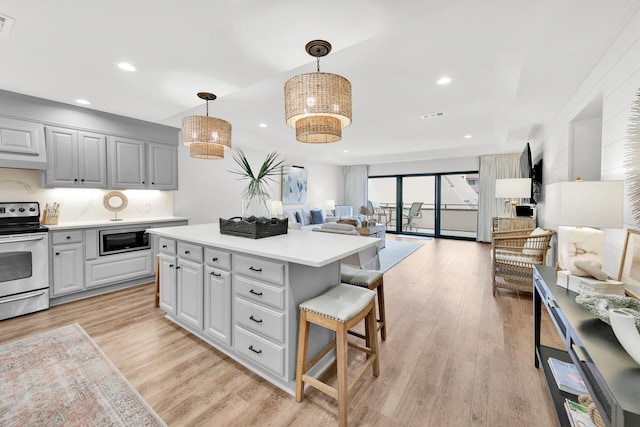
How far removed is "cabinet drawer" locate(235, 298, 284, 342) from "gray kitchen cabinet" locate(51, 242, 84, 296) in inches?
105

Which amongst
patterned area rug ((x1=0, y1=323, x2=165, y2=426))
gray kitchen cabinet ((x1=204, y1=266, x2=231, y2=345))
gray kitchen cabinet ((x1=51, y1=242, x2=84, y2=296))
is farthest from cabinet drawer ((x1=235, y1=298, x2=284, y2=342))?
gray kitchen cabinet ((x1=51, y1=242, x2=84, y2=296))

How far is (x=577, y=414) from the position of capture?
1.25 meters

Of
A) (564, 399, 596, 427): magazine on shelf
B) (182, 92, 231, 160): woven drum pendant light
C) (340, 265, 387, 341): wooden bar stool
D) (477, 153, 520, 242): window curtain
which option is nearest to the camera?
(564, 399, 596, 427): magazine on shelf

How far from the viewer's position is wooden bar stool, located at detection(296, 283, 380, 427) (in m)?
1.42

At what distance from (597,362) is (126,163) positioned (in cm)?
479

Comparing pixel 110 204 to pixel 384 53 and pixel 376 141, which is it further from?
pixel 376 141

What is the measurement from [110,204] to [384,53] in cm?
413

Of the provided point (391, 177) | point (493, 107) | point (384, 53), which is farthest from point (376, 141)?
point (384, 53)

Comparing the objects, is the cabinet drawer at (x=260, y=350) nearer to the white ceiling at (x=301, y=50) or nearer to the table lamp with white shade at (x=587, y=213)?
the table lamp with white shade at (x=587, y=213)

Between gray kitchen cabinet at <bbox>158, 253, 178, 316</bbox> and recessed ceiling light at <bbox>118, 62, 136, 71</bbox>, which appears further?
gray kitchen cabinet at <bbox>158, 253, 178, 316</bbox>

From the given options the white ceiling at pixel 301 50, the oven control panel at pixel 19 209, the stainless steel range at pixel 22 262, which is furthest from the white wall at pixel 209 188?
the stainless steel range at pixel 22 262

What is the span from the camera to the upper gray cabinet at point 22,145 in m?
2.79

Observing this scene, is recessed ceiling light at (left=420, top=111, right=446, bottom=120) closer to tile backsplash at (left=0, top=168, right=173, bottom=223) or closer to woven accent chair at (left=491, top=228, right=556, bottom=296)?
woven accent chair at (left=491, top=228, right=556, bottom=296)

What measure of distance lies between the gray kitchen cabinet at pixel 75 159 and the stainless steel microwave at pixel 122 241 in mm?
670
